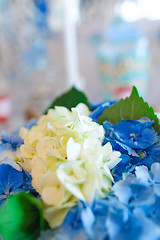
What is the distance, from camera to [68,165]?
0.18m

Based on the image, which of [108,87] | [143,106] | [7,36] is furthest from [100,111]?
[7,36]

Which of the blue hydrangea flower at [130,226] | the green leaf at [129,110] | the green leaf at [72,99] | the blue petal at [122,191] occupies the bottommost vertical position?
the blue hydrangea flower at [130,226]

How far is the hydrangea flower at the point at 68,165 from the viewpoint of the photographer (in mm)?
172

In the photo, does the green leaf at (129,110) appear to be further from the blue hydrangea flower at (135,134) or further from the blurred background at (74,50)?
the blurred background at (74,50)

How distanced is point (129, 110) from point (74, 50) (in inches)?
25.7

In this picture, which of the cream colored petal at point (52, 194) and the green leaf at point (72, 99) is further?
the green leaf at point (72, 99)

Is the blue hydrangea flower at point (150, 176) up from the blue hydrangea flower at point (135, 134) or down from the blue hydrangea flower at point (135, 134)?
down

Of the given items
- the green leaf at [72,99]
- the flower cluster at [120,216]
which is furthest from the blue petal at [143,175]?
the green leaf at [72,99]

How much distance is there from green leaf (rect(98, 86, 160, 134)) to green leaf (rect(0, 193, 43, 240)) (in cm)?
10

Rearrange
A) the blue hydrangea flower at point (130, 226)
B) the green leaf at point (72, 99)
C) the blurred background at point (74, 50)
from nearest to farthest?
the blue hydrangea flower at point (130, 226) < the green leaf at point (72, 99) < the blurred background at point (74, 50)

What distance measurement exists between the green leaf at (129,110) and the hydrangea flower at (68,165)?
3 cm

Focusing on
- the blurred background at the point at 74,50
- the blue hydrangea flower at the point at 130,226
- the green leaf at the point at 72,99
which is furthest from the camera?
the blurred background at the point at 74,50

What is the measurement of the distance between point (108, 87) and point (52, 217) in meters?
0.64

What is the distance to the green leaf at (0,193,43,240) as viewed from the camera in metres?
0.17
